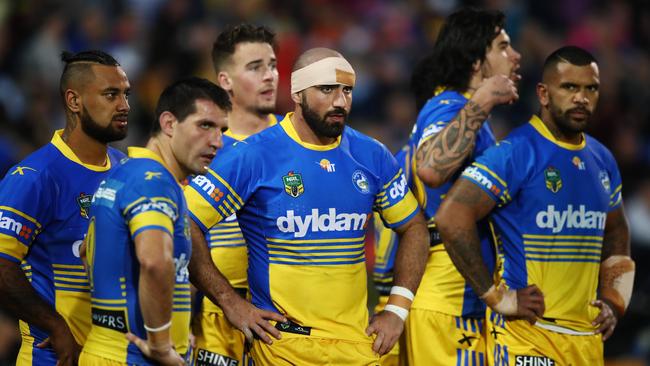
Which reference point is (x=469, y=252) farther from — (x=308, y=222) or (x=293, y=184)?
(x=293, y=184)

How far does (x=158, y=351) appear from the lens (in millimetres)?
5219

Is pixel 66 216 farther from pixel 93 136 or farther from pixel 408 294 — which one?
pixel 408 294

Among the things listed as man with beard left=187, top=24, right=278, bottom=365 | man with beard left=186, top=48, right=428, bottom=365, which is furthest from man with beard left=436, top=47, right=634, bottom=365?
man with beard left=187, top=24, right=278, bottom=365

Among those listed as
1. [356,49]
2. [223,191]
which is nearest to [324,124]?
[223,191]

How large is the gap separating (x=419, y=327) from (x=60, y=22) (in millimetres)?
7544

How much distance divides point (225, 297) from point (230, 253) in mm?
974

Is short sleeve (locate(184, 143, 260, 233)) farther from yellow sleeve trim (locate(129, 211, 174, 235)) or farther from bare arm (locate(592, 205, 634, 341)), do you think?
bare arm (locate(592, 205, 634, 341))

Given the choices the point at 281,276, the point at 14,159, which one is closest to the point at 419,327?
the point at 281,276

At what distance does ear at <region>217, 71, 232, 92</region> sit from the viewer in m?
7.87

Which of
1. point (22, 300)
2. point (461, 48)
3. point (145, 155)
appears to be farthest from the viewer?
point (461, 48)

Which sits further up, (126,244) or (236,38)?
(236,38)

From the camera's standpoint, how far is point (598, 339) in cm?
657

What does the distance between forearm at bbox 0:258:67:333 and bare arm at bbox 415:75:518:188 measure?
244cm

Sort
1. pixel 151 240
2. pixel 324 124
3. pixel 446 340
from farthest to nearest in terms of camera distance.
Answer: pixel 446 340
pixel 324 124
pixel 151 240
